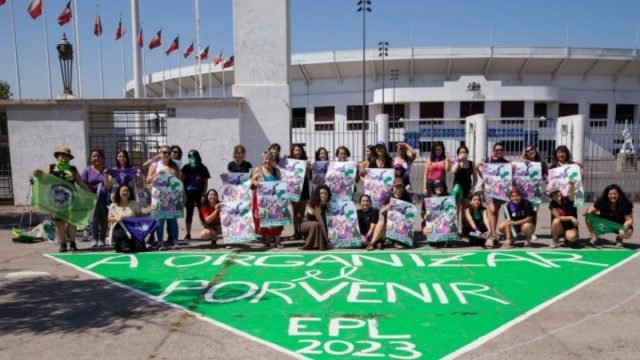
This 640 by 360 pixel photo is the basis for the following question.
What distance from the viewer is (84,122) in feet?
45.2

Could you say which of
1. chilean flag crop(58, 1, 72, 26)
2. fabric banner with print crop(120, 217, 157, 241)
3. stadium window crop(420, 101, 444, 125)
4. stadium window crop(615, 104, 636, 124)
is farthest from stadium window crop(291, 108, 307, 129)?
fabric banner with print crop(120, 217, 157, 241)

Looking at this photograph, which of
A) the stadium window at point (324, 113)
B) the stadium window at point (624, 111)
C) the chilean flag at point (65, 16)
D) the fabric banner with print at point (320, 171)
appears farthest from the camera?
the stadium window at point (324, 113)

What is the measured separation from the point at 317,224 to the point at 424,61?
36.2m

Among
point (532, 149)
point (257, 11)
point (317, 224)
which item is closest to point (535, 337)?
point (317, 224)

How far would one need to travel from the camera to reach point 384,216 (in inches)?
344

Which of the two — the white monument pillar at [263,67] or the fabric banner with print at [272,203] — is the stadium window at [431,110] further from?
the fabric banner with print at [272,203]

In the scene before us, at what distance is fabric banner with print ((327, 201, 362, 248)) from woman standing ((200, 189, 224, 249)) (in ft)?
6.28

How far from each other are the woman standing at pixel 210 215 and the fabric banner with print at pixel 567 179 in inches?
238

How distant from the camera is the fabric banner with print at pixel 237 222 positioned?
28.7 ft

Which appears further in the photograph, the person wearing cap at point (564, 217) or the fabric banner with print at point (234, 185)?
the fabric banner with print at point (234, 185)

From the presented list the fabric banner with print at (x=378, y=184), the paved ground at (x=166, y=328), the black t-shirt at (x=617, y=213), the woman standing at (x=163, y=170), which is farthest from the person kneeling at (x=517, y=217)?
the woman standing at (x=163, y=170)

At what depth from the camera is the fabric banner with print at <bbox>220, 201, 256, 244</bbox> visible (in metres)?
8.76

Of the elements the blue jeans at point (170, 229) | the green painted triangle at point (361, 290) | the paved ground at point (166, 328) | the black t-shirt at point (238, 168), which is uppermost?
the black t-shirt at point (238, 168)

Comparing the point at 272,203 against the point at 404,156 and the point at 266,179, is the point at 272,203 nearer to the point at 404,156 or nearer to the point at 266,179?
the point at 266,179
